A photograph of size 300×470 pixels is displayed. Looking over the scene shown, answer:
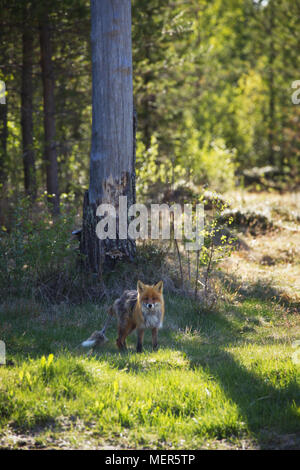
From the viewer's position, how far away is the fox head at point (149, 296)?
A: 6812 mm

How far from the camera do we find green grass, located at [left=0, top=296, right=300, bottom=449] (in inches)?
190

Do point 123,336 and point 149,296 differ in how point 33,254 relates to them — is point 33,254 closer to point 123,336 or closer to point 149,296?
point 123,336

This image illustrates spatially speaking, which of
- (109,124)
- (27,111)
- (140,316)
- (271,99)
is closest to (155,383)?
(140,316)

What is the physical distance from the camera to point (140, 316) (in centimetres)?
700

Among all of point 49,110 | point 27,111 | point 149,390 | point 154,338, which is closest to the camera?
point 149,390

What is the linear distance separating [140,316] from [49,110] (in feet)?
31.2

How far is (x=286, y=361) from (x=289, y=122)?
23526 mm

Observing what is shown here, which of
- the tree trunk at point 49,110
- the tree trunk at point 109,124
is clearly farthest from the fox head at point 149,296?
Result: the tree trunk at point 49,110

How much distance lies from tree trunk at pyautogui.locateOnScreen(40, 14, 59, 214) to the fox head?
22.4ft

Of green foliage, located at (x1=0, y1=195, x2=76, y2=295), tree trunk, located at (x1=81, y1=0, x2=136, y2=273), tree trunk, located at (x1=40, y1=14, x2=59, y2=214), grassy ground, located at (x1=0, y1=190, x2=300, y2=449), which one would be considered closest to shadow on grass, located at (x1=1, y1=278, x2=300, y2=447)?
grassy ground, located at (x1=0, y1=190, x2=300, y2=449)

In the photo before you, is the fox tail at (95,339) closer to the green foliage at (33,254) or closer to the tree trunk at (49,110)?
the green foliage at (33,254)

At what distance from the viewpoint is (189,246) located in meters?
10.4

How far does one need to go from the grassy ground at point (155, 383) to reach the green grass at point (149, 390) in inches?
0.5
